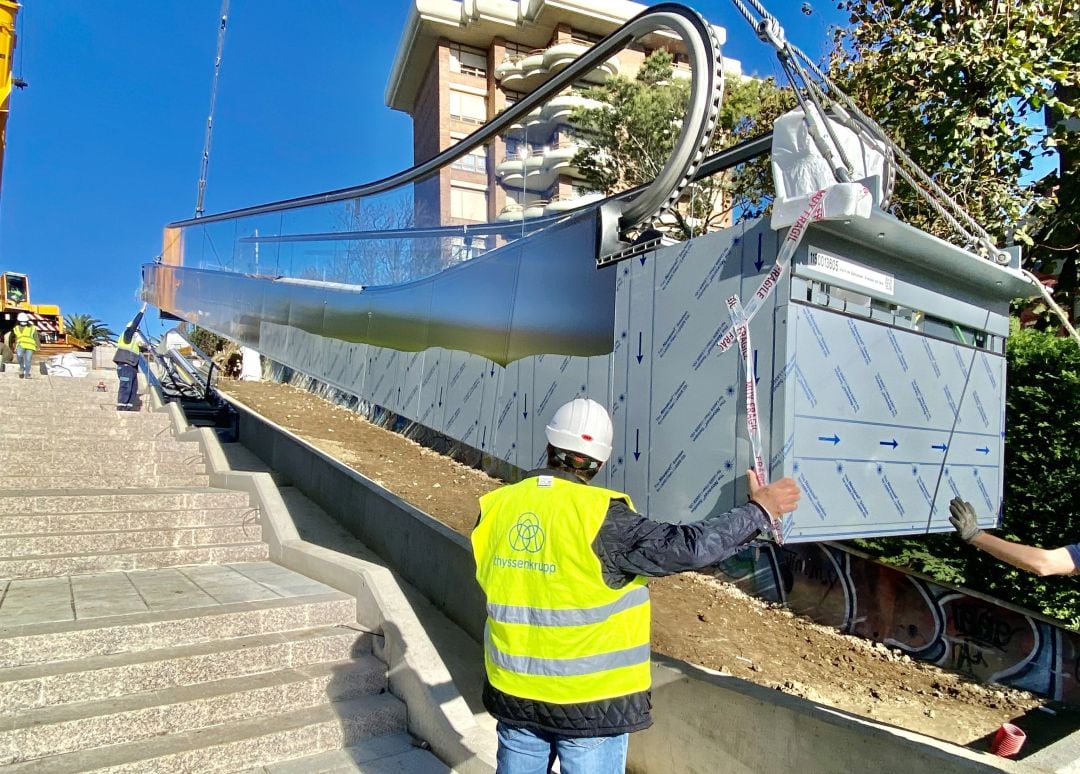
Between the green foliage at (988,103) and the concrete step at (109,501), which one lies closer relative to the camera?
the concrete step at (109,501)

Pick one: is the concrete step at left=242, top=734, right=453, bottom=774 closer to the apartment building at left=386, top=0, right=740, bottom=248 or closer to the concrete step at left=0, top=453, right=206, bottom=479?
the concrete step at left=0, top=453, right=206, bottom=479

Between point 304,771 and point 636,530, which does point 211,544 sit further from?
point 636,530

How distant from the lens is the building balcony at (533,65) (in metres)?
39.6

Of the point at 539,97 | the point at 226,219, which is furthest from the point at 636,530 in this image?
the point at 226,219

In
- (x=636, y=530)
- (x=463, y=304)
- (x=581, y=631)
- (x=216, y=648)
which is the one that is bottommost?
(x=216, y=648)

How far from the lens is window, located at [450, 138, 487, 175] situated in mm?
5968

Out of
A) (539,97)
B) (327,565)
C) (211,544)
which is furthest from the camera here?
(211,544)

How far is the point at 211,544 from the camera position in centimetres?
631

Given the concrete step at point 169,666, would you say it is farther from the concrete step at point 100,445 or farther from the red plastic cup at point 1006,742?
the concrete step at point 100,445

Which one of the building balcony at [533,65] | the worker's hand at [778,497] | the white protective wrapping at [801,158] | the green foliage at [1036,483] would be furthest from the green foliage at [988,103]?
the building balcony at [533,65]

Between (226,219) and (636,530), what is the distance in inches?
636

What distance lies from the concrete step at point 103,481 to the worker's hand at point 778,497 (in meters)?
6.75

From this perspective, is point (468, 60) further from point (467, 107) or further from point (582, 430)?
point (582, 430)

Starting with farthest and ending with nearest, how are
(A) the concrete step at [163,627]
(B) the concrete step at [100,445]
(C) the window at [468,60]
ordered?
1. (C) the window at [468,60]
2. (B) the concrete step at [100,445]
3. (A) the concrete step at [163,627]
